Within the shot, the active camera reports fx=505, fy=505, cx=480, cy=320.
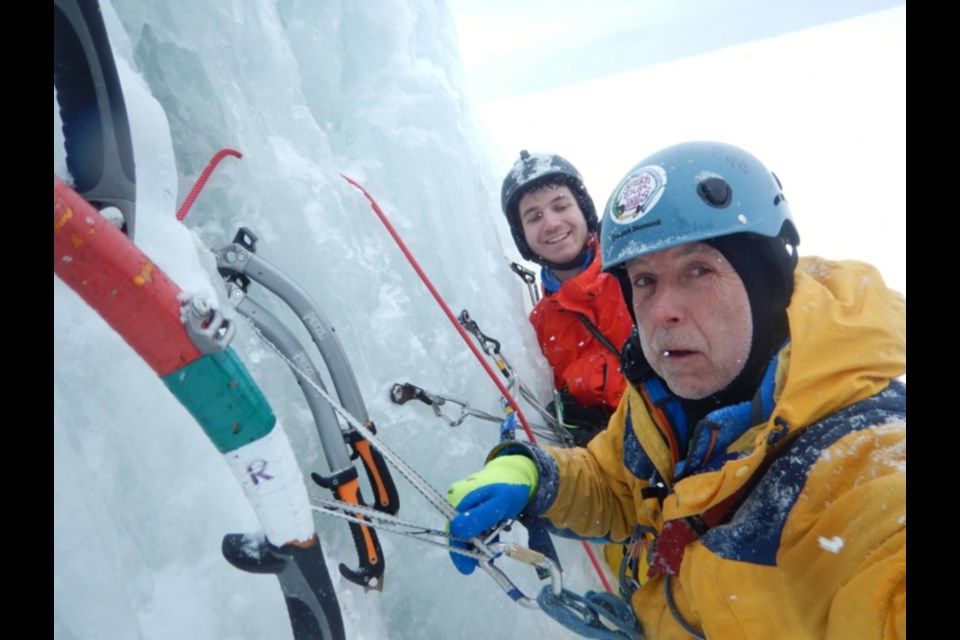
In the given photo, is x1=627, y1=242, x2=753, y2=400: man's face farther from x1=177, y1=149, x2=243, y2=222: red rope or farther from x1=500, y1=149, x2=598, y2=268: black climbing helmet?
x1=500, y1=149, x2=598, y2=268: black climbing helmet

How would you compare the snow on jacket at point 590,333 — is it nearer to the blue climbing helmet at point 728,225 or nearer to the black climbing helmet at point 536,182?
the black climbing helmet at point 536,182

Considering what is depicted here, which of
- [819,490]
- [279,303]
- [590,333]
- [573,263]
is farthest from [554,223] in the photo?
[819,490]

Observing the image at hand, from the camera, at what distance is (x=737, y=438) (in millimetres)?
1136

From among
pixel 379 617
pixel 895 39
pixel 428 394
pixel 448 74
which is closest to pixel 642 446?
pixel 428 394

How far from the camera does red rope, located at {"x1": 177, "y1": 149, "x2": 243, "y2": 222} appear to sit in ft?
5.15

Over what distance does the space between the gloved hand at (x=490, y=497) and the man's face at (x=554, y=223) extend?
1.53m

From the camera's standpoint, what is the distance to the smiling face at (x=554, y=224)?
2.82 meters

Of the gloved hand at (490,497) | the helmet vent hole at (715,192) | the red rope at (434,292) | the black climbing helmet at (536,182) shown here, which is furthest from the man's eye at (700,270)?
the black climbing helmet at (536,182)

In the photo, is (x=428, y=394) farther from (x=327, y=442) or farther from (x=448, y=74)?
(x=448, y=74)

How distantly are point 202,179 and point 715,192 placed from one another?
5.12ft

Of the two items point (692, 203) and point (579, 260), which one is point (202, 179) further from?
point (579, 260)

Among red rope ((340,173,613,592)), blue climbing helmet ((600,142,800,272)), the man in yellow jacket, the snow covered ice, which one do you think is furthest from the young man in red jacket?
blue climbing helmet ((600,142,800,272))

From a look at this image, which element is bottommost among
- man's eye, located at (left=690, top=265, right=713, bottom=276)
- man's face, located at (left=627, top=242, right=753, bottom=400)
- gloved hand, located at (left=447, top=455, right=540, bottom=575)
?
gloved hand, located at (left=447, top=455, right=540, bottom=575)

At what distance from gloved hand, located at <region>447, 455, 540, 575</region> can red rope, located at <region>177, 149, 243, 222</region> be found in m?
1.19
